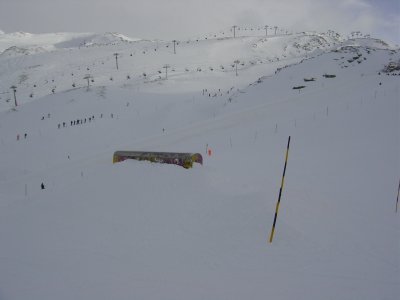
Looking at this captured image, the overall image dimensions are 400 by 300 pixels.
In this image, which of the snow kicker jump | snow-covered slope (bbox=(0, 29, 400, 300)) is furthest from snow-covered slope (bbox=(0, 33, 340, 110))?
the snow kicker jump

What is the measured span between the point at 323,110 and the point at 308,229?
2293cm

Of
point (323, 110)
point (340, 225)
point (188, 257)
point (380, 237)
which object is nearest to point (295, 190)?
point (340, 225)

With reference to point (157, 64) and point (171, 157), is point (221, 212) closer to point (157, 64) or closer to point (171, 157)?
point (171, 157)

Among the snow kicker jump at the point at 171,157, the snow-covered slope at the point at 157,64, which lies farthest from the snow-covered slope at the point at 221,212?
the snow-covered slope at the point at 157,64

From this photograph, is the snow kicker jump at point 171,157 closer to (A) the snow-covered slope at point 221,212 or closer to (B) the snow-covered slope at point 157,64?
(A) the snow-covered slope at point 221,212

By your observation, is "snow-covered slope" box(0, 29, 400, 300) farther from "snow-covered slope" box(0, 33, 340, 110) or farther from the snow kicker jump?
"snow-covered slope" box(0, 33, 340, 110)

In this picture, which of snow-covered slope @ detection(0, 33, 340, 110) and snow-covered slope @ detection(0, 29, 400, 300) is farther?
snow-covered slope @ detection(0, 33, 340, 110)

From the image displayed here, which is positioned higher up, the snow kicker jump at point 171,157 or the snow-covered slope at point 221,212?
the snow kicker jump at point 171,157

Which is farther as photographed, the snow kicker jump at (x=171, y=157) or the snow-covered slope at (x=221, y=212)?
the snow kicker jump at (x=171, y=157)

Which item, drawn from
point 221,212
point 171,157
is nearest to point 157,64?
point 171,157

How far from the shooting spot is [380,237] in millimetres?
10609

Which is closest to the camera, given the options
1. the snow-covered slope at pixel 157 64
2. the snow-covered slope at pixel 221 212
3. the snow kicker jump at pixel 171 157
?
the snow-covered slope at pixel 221 212

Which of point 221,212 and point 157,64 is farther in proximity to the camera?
point 157,64

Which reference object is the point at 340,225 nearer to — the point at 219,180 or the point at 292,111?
the point at 219,180
